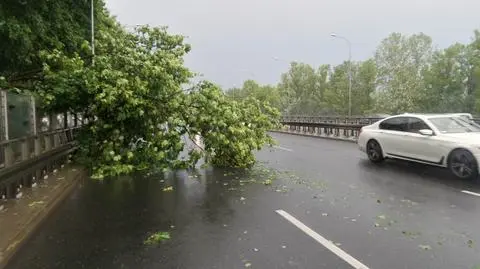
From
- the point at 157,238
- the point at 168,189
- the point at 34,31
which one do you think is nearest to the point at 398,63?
the point at 34,31

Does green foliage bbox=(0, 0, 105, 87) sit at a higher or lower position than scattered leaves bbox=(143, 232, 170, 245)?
higher

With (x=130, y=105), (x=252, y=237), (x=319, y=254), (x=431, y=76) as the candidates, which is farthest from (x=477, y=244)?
(x=431, y=76)

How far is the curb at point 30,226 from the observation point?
5094 millimetres

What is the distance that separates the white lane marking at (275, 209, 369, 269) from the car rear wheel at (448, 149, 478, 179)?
5262mm

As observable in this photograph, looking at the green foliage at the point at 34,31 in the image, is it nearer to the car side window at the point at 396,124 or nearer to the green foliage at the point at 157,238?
the green foliage at the point at 157,238

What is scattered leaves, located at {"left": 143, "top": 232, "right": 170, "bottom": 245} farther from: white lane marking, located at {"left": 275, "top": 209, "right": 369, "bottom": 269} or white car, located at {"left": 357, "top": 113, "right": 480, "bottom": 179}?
white car, located at {"left": 357, "top": 113, "right": 480, "bottom": 179}

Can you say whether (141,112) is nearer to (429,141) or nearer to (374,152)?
(374,152)

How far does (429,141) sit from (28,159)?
31.4 feet

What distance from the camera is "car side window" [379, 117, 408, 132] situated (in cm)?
1207

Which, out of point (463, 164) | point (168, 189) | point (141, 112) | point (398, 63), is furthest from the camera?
point (398, 63)

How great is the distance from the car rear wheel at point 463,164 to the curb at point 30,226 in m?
8.93

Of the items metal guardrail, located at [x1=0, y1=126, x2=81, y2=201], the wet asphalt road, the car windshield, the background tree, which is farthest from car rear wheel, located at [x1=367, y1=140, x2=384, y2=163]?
the background tree

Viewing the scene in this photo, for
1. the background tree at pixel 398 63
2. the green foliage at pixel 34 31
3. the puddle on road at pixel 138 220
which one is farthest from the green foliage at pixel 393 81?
the puddle on road at pixel 138 220

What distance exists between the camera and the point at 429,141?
10812 mm
